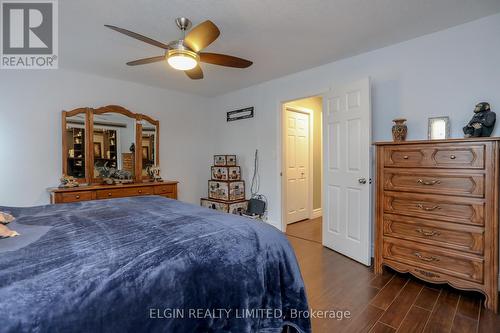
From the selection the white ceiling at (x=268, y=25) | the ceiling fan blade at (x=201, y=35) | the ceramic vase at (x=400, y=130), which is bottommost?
the ceramic vase at (x=400, y=130)

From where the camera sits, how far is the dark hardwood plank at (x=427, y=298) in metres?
2.03

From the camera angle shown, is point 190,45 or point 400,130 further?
point 400,130

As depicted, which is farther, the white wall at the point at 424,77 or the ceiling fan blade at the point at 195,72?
the ceiling fan blade at the point at 195,72

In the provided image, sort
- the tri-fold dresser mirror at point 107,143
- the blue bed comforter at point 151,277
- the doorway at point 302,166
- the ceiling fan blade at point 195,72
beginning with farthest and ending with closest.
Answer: the doorway at point 302,166 → the tri-fold dresser mirror at point 107,143 → the ceiling fan blade at point 195,72 → the blue bed comforter at point 151,277

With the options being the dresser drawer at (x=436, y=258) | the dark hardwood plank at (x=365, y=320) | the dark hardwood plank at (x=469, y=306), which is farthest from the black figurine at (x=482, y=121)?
the dark hardwood plank at (x=365, y=320)

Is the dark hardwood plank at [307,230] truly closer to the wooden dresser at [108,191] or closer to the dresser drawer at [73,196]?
the wooden dresser at [108,191]

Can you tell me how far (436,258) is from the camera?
2.21 m

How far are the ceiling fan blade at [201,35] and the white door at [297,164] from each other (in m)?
2.44

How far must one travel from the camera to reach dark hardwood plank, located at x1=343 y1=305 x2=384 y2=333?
1.75 meters

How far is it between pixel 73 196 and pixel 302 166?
358 centimetres

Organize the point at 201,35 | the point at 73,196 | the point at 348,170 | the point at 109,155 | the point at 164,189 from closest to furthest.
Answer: the point at 201,35 < the point at 348,170 < the point at 73,196 < the point at 109,155 < the point at 164,189

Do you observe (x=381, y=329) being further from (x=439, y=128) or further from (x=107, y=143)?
(x=107, y=143)

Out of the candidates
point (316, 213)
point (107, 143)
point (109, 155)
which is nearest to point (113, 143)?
point (107, 143)

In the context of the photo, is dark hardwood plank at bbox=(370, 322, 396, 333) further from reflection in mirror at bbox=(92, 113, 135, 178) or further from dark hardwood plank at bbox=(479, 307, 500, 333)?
reflection in mirror at bbox=(92, 113, 135, 178)
